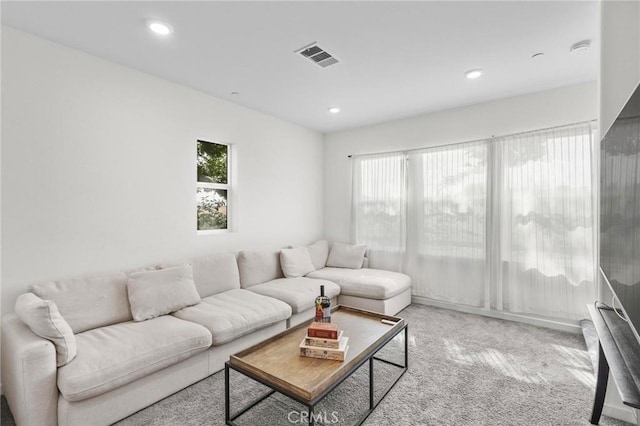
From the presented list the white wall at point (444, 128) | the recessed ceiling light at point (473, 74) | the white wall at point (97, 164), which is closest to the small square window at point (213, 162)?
the white wall at point (97, 164)

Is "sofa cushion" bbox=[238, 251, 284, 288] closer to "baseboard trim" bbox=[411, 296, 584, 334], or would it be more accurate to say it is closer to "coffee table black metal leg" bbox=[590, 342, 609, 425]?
"baseboard trim" bbox=[411, 296, 584, 334]

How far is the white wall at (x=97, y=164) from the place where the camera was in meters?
2.20

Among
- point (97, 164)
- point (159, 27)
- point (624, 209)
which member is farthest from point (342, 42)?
point (97, 164)

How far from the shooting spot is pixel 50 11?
2.00 metres

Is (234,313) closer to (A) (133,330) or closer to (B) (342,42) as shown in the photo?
(A) (133,330)

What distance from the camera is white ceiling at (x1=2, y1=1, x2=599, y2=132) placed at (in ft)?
6.52

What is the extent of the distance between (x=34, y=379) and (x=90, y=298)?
0.75 m

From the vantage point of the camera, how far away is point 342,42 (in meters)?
2.37

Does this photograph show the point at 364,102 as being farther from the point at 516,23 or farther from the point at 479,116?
the point at 516,23

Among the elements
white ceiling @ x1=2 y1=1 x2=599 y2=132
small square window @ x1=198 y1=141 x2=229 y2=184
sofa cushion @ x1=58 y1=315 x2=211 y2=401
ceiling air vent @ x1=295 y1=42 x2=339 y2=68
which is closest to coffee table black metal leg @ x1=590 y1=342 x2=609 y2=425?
white ceiling @ x1=2 y1=1 x2=599 y2=132

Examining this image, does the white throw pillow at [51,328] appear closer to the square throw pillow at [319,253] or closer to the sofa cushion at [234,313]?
the sofa cushion at [234,313]

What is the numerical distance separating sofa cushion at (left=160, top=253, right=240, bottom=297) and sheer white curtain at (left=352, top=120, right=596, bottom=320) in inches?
85.8

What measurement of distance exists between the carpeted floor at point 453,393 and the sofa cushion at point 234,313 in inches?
14.1

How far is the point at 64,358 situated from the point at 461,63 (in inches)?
142
